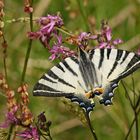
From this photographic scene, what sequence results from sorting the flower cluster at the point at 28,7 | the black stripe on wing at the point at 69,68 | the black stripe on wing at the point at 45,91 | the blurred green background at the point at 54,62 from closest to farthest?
the black stripe on wing at the point at 45,91 < the black stripe on wing at the point at 69,68 < the flower cluster at the point at 28,7 < the blurred green background at the point at 54,62

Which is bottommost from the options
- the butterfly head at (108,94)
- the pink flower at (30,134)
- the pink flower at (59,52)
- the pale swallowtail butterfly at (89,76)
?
the pink flower at (30,134)

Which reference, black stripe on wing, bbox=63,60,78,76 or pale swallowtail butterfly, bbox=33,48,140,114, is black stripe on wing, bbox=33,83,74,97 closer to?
pale swallowtail butterfly, bbox=33,48,140,114

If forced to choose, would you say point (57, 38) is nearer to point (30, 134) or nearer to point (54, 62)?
point (30, 134)

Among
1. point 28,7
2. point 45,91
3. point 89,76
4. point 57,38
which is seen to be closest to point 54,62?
point 57,38

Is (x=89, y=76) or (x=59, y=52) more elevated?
(x=59, y=52)

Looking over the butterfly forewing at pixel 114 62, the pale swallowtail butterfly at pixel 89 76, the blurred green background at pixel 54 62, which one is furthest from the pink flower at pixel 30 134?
the blurred green background at pixel 54 62

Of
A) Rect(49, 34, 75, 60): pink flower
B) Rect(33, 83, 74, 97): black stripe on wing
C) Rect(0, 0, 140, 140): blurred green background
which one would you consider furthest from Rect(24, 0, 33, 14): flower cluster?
Rect(0, 0, 140, 140): blurred green background

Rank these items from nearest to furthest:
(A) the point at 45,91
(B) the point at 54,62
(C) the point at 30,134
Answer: (A) the point at 45,91, (C) the point at 30,134, (B) the point at 54,62

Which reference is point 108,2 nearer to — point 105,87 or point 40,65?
point 40,65

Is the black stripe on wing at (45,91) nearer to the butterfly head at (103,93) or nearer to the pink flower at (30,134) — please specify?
the butterfly head at (103,93)
